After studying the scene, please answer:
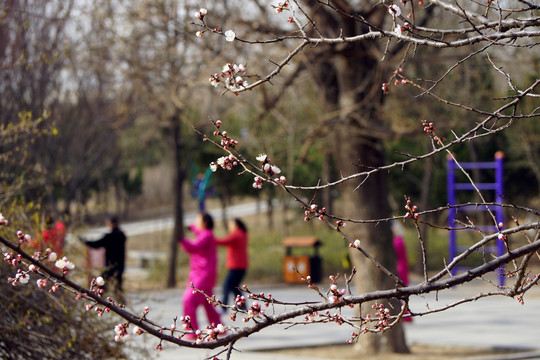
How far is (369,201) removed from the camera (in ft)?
37.0

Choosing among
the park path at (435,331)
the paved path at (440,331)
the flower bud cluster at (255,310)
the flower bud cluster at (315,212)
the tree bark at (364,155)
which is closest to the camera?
the flower bud cluster at (255,310)

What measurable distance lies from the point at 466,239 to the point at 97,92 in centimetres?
1451

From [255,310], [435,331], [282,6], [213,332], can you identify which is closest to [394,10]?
[282,6]

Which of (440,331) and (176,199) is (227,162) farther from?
(176,199)

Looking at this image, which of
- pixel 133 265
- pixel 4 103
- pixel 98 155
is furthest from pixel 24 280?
pixel 133 265

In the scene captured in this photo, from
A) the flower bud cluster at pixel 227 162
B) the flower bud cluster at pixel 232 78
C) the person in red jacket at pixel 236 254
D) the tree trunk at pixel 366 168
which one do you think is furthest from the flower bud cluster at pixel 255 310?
the person in red jacket at pixel 236 254

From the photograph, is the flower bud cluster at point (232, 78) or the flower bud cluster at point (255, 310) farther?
the flower bud cluster at point (232, 78)

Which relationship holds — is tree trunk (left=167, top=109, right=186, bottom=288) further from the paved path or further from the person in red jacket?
the person in red jacket

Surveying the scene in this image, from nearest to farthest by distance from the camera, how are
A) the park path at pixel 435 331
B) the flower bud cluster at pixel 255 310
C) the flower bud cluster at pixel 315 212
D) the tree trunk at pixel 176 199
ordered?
the flower bud cluster at pixel 255 310
the flower bud cluster at pixel 315 212
the park path at pixel 435 331
the tree trunk at pixel 176 199

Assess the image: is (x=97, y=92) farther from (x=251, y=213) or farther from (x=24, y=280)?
(x=251, y=213)

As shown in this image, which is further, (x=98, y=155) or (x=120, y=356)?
(x=98, y=155)

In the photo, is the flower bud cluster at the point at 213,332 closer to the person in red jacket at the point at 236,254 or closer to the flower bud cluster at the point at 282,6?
the flower bud cluster at the point at 282,6

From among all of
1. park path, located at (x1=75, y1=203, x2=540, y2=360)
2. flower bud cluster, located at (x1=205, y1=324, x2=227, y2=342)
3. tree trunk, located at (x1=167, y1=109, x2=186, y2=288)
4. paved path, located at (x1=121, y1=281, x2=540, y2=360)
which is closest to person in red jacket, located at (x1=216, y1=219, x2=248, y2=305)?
park path, located at (x1=75, y1=203, x2=540, y2=360)

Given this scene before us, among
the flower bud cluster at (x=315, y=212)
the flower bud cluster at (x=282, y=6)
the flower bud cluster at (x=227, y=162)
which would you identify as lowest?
the flower bud cluster at (x=315, y=212)
